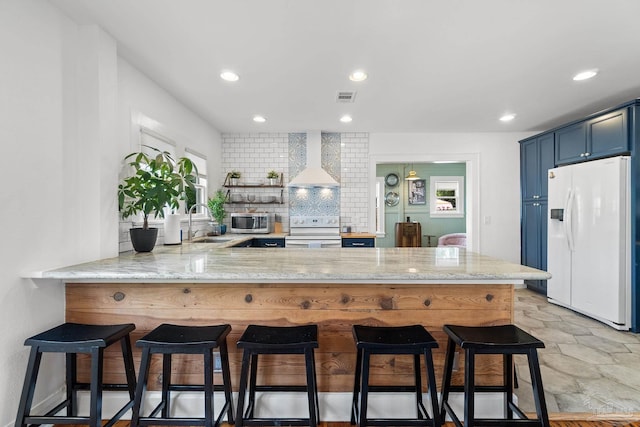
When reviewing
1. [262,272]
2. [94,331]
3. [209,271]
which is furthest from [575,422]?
[94,331]

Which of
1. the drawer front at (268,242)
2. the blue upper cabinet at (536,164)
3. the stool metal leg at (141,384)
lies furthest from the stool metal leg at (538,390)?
the blue upper cabinet at (536,164)

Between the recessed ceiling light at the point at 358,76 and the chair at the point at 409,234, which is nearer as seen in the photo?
the recessed ceiling light at the point at 358,76

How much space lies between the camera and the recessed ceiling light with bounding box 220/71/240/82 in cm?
265

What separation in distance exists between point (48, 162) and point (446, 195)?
293 inches

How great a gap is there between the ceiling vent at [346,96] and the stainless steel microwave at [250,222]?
1960mm

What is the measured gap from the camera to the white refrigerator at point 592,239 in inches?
119

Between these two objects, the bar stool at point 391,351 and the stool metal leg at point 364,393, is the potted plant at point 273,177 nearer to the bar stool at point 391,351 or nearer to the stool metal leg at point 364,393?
the bar stool at point 391,351

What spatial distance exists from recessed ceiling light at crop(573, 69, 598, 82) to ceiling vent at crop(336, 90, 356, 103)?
6.52ft

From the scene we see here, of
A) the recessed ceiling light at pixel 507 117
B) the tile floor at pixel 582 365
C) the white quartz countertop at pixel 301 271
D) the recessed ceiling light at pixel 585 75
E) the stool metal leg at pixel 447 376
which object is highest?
the recessed ceiling light at pixel 507 117

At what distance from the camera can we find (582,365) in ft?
7.97

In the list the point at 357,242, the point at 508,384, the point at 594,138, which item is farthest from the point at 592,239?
the point at 357,242

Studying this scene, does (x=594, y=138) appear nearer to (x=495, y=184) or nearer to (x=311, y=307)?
(x=495, y=184)

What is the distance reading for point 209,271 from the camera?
1596 mm

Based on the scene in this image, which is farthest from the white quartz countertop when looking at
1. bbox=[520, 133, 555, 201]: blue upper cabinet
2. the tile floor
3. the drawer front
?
bbox=[520, 133, 555, 201]: blue upper cabinet
